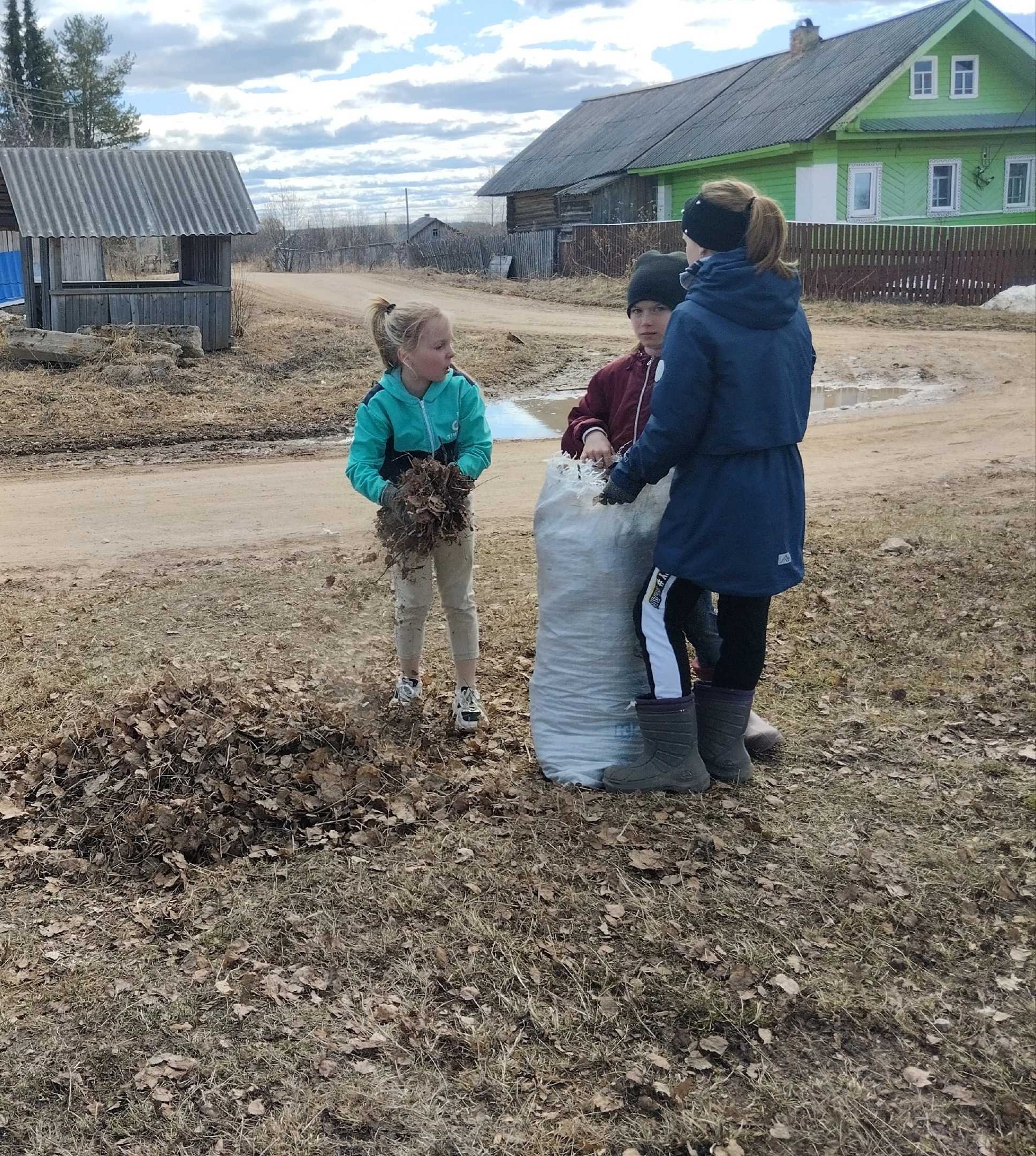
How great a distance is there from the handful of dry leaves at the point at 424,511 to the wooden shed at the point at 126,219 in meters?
13.4

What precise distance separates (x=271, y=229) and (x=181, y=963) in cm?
5718

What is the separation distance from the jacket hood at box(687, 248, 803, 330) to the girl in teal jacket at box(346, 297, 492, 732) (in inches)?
39.2

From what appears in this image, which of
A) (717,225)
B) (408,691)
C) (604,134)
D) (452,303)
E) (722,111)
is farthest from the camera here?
(604,134)

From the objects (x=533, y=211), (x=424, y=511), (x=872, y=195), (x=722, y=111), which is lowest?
(x=424, y=511)

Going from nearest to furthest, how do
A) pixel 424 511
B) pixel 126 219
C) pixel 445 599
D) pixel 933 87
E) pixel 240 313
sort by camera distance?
pixel 424 511 → pixel 445 599 → pixel 126 219 → pixel 240 313 → pixel 933 87

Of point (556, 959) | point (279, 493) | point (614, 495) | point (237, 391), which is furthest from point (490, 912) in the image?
point (237, 391)

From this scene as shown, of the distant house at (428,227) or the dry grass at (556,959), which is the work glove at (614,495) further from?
the distant house at (428,227)

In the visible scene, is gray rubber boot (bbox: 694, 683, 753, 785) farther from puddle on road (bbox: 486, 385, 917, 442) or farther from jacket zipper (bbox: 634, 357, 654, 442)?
puddle on road (bbox: 486, 385, 917, 442)

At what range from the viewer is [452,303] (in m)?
26.2

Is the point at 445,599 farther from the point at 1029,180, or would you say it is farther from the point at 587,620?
the point at 1029,180

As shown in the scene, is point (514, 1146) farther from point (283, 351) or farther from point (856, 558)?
point (283, 351)

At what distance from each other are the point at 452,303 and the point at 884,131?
38.1 ft

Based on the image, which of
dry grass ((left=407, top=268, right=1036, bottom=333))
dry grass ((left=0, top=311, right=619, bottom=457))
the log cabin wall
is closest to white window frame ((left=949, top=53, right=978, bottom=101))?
dry grass ((left=407, top=268, right=1036, bottom=333))

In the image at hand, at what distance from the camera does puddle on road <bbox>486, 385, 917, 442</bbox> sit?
40.5 ft
